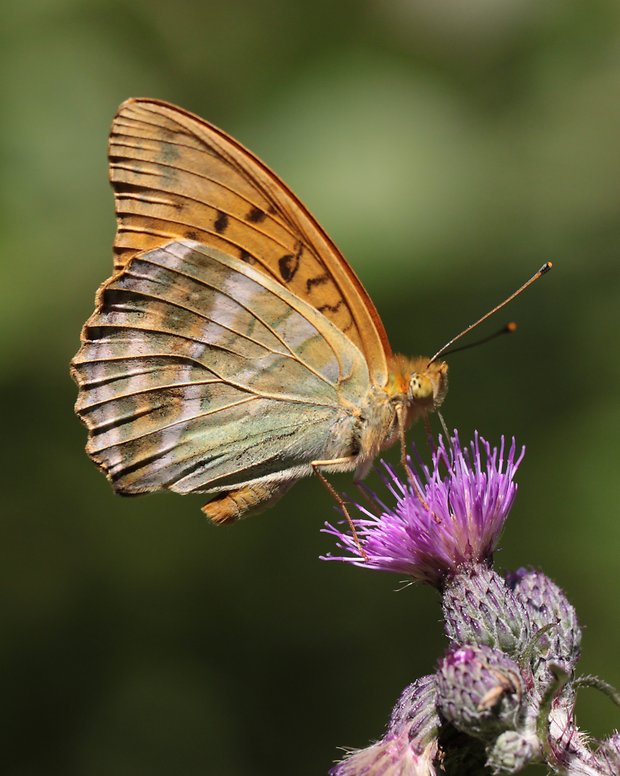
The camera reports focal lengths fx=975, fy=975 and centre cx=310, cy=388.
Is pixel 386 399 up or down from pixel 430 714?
up

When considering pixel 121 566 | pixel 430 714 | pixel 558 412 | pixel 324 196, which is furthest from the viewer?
pixel 121 566

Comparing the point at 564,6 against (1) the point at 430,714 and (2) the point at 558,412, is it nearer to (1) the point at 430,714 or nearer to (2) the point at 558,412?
(2) the point at 558,412

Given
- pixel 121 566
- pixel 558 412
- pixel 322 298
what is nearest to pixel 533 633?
pixel 322 298

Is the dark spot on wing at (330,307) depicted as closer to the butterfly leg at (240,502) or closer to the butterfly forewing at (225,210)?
the butterfly forewing at (225,210)

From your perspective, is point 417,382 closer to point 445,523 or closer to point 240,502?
point 445,523

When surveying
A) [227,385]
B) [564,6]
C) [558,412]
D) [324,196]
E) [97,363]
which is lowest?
[558,412]

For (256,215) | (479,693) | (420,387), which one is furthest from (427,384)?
(479,693)

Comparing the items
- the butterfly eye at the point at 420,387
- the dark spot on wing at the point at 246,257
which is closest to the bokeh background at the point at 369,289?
the dark spot on wing at the point at 246,257
